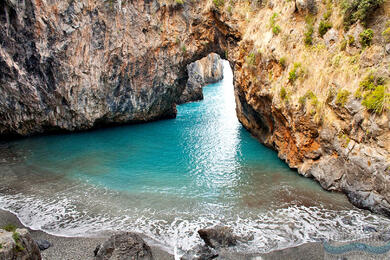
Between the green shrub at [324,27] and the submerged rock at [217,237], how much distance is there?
13240 mm

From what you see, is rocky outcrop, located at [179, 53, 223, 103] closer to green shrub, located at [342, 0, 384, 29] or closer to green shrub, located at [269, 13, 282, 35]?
green shrub, located at [269, 13, 282, 35]

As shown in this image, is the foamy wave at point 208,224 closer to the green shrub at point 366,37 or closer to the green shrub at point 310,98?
the green shrub at point 310,98

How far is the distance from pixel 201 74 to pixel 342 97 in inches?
2136

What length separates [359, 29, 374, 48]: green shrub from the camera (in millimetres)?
14555

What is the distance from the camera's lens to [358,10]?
1512cm

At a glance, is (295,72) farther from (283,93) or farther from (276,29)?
(276,29)

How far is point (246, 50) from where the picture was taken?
2286cm

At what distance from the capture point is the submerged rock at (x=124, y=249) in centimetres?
1006

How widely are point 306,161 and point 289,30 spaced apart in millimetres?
8744

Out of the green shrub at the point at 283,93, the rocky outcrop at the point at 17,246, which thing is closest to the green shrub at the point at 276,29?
the green shrub at the point at 283,93

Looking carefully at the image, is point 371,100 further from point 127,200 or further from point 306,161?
point 127,200

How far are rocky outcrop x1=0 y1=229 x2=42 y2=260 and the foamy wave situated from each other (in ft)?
10.8

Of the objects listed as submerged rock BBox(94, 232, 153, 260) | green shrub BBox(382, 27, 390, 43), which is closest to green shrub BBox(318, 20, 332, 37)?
green shrub BBox(382, 27, 390, 43)

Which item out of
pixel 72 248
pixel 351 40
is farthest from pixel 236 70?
pixel 72 248
